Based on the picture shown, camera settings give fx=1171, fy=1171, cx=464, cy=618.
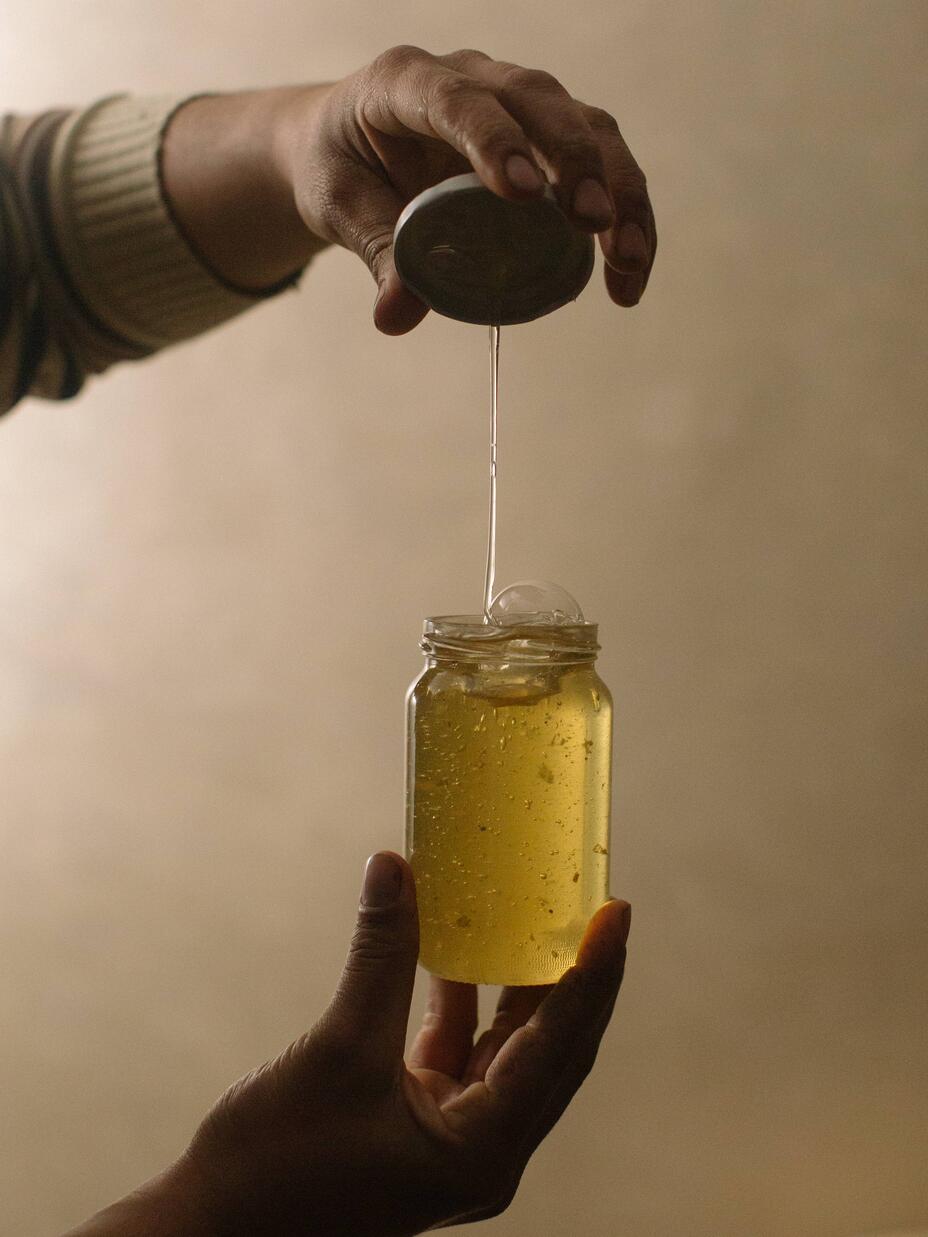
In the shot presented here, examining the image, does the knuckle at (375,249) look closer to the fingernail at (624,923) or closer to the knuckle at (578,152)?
the knuckle at (578,152)

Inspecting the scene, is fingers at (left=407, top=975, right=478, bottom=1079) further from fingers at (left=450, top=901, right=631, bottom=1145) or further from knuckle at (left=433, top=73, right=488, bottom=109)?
knuckle at (left=433, top=73, right=488, bottom=109)

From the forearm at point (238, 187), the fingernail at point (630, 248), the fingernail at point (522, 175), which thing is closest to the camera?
the fingernail at point (522, 175)

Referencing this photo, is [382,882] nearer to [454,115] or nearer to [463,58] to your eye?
[454,115]

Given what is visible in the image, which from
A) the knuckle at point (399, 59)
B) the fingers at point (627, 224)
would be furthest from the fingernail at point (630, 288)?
the knuckle at point (399, 59)

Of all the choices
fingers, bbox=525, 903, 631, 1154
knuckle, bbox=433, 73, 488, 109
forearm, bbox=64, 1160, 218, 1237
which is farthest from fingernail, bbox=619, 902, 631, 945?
knuckle, bbox=433, 73, 488, 109

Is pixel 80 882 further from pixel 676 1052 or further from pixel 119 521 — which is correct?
pixel 676 1052

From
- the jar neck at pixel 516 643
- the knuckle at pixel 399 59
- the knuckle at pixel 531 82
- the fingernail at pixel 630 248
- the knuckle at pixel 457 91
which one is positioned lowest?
the jar neck at pixel 516 643

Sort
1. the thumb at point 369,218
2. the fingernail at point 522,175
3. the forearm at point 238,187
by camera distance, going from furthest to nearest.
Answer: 1. the forearm at point 238,187
2. the thumb at point 369,218
3. the fingernail at point 522,175
